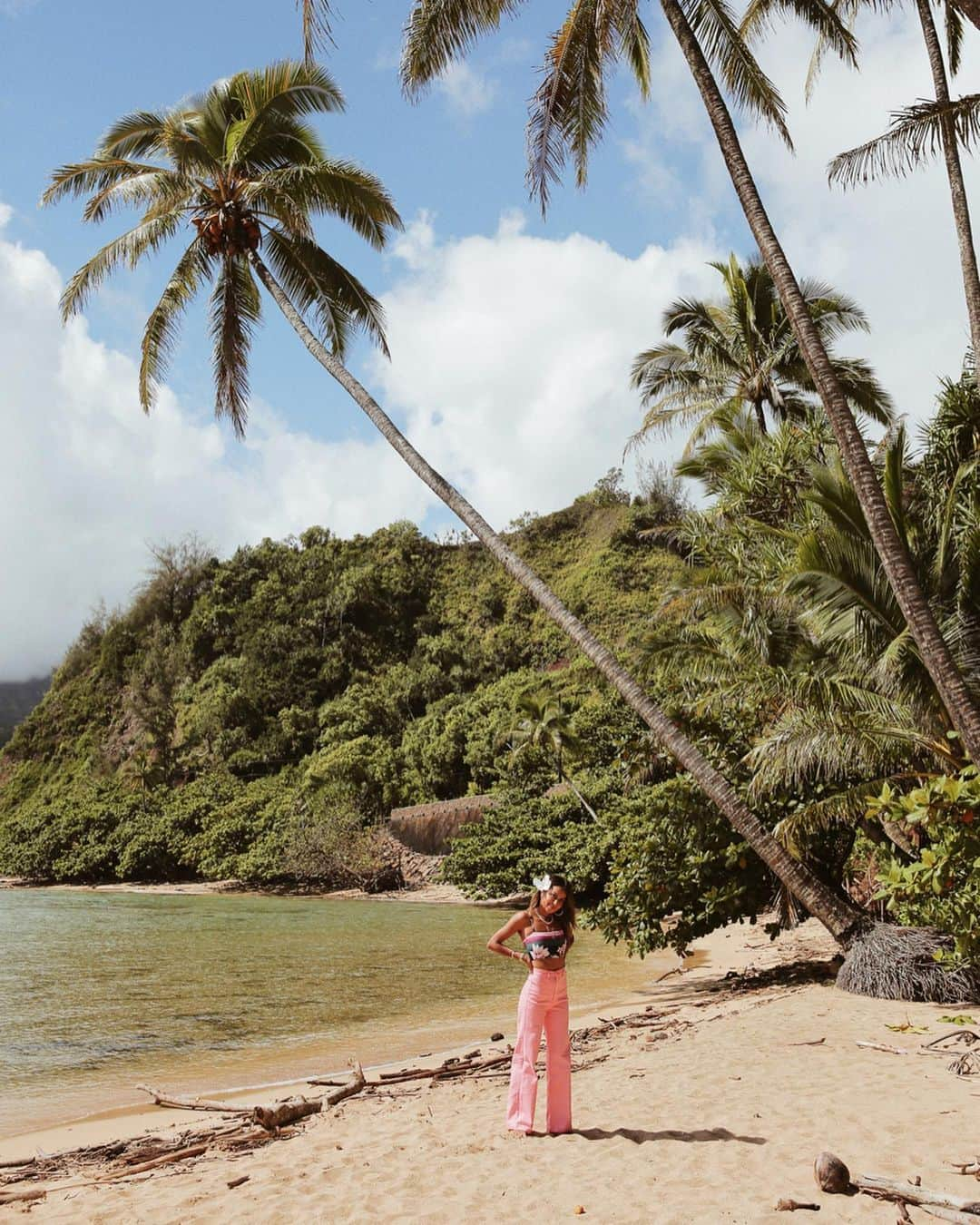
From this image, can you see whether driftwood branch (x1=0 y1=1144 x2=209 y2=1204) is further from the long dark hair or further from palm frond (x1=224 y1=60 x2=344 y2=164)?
palm frond (x1=224 y1=60 x2=344 y2=164)

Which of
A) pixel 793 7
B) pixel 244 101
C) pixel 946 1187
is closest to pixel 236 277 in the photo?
pixel 244 101

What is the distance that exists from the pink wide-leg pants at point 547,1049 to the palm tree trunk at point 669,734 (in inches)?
184

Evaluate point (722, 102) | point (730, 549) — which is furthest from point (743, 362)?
point (722, 102)

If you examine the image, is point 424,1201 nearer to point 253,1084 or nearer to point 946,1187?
point 946,1187

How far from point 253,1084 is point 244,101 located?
40.9 feet

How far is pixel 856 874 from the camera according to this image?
14.6 meters

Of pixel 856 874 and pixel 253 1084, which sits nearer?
pixel 253 1084

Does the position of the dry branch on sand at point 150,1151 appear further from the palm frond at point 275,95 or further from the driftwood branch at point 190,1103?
the palm frond at point 275,95

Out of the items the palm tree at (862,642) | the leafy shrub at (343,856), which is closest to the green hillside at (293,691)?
the leafy shrub at (343,856)

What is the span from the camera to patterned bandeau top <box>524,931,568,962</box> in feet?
18.1

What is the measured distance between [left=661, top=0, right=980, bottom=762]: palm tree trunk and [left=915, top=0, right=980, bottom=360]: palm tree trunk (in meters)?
3.39

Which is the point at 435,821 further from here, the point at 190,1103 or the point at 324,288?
the point at 190,1103

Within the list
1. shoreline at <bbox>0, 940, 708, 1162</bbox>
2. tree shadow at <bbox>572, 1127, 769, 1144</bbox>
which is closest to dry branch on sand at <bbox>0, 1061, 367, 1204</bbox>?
shoreline at <bbox>0, 940, 708, 1162</bbox>

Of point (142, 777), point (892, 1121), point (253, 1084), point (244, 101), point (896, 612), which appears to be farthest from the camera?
point (142, 777)
